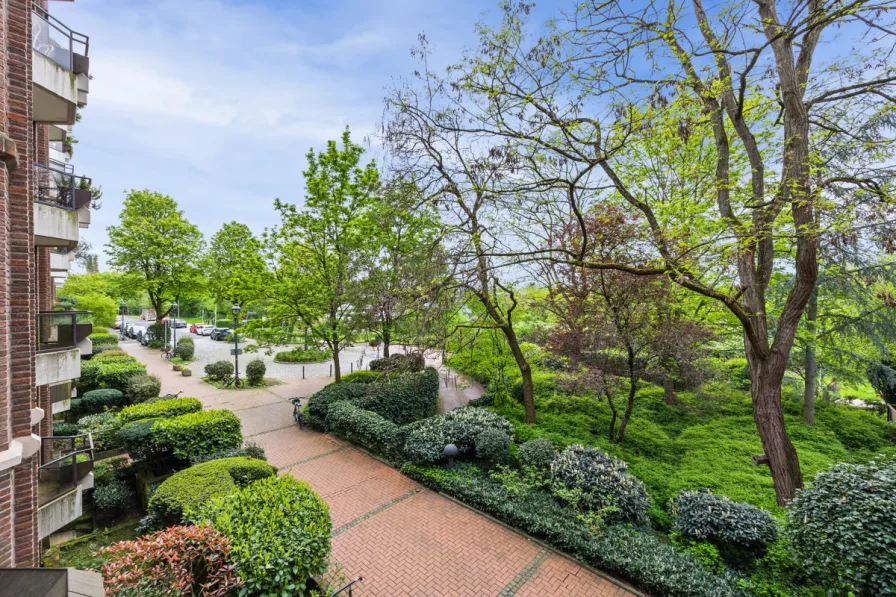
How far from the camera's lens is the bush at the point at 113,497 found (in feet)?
24.7

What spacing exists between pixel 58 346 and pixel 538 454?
32.9 ft

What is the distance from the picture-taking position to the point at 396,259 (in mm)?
14273

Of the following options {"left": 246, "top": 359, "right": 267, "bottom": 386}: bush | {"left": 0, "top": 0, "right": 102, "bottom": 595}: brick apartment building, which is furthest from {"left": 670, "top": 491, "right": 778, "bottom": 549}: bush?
{"left": 246, "top": 359, "right": 267, "bottom": 386}: bush

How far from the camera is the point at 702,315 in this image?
11.7 m

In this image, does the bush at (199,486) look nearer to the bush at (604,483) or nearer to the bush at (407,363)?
the bush at (407,363)

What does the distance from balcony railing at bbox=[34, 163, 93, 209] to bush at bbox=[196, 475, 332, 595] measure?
6.31 m

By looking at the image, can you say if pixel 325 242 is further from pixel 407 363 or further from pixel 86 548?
pixel 86 548

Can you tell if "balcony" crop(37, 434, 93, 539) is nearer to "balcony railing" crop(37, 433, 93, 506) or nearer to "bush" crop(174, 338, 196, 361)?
"balcony railing" crop(37, 433, 93, 506)

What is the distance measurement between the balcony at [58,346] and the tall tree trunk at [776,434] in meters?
12.4

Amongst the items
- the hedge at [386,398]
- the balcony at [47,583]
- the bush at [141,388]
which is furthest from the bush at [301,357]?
the balcony at [47,583]

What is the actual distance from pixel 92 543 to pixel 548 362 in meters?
11.9

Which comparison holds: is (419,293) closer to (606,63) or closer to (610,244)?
(610,244)

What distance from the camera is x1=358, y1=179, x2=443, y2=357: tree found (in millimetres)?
9375

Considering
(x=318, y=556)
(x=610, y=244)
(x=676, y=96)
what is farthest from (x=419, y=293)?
(x=676, y=96)
